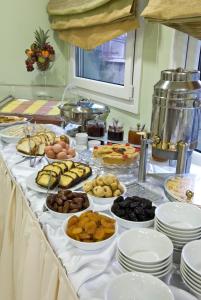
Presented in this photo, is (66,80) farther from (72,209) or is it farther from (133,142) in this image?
(72,209)

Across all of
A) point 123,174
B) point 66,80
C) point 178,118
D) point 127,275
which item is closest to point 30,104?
point 66,80

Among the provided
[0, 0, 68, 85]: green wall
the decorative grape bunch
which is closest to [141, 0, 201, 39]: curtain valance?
the decorative grape bunch

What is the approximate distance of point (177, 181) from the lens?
97 cm

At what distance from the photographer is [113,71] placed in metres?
2.00

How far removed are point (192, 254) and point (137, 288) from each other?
0.15 meters

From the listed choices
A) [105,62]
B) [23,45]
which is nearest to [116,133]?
[105,62]

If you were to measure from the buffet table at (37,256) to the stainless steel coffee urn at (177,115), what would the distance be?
0.50ft

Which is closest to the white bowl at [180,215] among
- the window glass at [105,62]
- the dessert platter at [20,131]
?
the dessert platter at [20,131]

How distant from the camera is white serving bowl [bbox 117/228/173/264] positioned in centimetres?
62

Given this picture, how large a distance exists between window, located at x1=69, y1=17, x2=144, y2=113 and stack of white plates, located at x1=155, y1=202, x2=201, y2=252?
1.00 m

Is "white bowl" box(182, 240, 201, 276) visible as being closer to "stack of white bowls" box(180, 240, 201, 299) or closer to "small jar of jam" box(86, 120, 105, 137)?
"stack of white bowls" box(180, 240, 201, 299)

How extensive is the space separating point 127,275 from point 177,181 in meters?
0.48

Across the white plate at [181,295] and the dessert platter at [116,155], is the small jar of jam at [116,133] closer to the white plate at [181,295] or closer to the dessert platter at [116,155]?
the dessert platter at [116,155]

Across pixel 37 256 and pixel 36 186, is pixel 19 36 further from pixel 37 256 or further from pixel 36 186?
pixel 37 256
